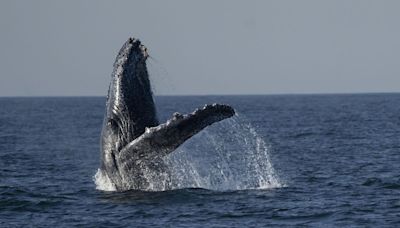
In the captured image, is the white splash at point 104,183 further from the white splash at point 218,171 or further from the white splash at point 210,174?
the white splash at point 218,171

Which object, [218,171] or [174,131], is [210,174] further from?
[174,131]

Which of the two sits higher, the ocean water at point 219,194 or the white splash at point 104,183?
the white splash at point 104,183

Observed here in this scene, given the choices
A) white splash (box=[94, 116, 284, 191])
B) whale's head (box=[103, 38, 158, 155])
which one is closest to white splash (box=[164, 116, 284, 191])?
white splash (box=[94, 116, 284, 191])

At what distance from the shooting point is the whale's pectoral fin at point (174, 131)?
49.3 ft

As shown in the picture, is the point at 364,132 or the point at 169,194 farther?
the point at 364,132

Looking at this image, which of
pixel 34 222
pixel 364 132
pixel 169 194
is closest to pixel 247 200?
pixel 169 194

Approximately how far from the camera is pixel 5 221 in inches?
677

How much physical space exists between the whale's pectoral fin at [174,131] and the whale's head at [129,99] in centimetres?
70

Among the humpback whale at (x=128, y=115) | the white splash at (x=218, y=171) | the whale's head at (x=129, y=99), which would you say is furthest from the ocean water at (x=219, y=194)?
the whale's head at (x=129, y=99)

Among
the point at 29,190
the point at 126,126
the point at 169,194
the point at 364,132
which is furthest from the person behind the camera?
the point at 364,132

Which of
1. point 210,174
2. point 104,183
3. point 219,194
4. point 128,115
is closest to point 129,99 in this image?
point 128,115

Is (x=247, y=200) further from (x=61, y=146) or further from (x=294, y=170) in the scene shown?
(x=61, y=146)

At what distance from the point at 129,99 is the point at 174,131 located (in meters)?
1.85

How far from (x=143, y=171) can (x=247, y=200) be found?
2.45 m
